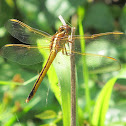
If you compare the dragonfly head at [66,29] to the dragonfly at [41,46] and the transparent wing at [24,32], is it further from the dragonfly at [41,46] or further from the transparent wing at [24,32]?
the transparent wing at [24,32]

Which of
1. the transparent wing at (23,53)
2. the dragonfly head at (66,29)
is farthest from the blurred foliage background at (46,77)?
the dragonfly head at (66,29)

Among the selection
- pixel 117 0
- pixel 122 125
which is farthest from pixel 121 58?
pixel 122 125

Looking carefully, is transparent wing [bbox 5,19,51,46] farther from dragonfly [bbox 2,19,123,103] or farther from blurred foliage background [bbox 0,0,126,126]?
blurred foliage background [bbox 0,0,126,126]

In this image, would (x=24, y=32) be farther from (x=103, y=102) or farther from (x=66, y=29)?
(x=103, y=102)

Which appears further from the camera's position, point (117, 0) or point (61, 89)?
point (117, 0)

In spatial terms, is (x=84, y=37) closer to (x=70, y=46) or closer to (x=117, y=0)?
(x=70, y=46)

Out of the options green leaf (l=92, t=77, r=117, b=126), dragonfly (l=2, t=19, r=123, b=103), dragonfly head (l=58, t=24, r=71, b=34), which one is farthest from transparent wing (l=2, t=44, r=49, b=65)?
green leaf (l=92, t=77, r=117, b=126)
